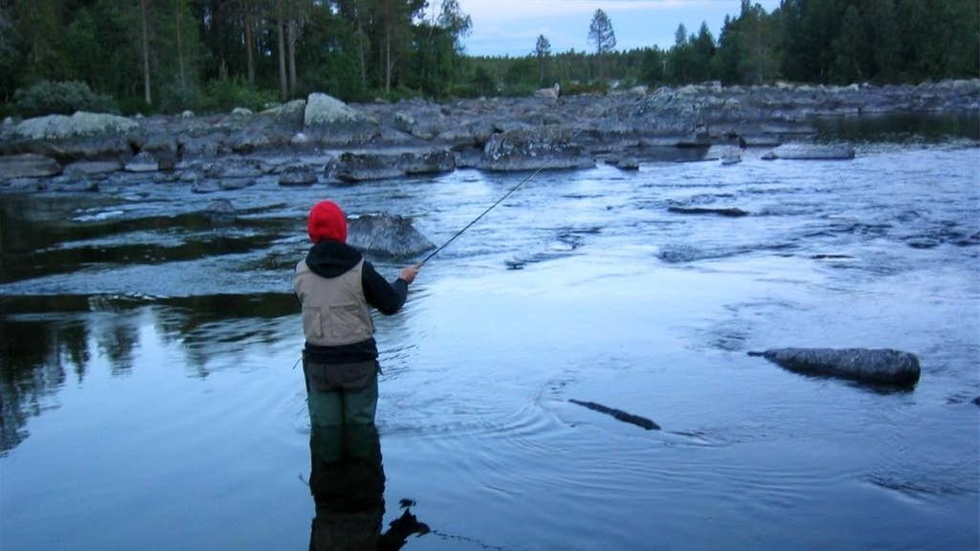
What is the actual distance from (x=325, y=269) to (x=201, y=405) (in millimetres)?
1940

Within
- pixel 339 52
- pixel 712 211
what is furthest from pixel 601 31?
pixel 712 211

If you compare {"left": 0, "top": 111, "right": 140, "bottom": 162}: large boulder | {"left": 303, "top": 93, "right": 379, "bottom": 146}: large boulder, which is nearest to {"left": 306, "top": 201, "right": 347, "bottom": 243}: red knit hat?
{"left": 303, "top": 93, "right": 379, "bottom": 146}: large boulder

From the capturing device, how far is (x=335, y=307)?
550cm

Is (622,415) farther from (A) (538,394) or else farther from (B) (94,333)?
(B) (94,333)

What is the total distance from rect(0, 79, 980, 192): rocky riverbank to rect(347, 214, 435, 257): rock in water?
32.2 feet

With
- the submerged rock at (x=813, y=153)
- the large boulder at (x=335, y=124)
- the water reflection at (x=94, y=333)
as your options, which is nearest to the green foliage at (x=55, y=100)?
the large boulder at (x=335, y=124)

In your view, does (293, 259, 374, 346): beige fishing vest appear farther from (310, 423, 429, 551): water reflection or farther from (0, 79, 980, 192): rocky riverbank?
(0, 79, 980, 192): rocky riverbank

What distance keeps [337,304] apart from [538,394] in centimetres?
189

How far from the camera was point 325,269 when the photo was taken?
5.50 metres

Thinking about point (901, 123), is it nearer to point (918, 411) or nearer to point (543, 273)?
point (543, 273)

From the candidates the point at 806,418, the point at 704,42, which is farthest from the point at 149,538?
the point at 704,42

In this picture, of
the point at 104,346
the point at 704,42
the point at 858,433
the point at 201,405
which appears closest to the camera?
the point at 858,433

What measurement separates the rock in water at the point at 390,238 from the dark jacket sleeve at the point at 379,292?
7.04 m

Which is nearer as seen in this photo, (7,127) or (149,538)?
(149,538)
